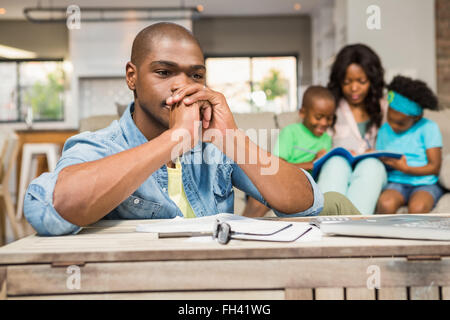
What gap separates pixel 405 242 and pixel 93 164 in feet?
1.62

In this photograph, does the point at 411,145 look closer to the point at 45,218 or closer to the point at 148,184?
the point at 148,184

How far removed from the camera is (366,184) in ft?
6.16

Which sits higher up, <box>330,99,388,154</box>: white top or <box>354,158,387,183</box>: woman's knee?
<box>330,99,388,154</box>: white top

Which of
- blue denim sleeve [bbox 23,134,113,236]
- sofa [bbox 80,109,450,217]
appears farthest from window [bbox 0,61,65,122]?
blue denim sleeve [bbox 23,134,113,236]

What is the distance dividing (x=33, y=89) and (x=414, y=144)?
716 centimetres

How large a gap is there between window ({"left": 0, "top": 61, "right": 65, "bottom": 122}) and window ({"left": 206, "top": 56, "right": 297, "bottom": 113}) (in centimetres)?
260

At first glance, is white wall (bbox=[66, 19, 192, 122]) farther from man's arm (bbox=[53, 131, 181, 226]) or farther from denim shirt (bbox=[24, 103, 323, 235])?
man's arm (bbox=[53, 131, 181, 226])

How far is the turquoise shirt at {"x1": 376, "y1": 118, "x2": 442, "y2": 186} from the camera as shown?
2.15 meters

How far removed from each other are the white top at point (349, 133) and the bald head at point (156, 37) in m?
1.55

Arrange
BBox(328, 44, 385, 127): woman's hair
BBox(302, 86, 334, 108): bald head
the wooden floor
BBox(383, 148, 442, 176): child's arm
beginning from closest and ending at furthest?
1. BBox(383, 148, 442, 176): child's arm
2. BBox(302, 86, 334, 108): bald head
3. BBox(328, 44, 385, 127): woman's hair
4. the wooden floor

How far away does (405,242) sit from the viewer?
0.64 meters

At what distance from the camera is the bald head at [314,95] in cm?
232

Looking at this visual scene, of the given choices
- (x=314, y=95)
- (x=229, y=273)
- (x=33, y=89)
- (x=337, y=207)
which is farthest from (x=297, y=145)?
(x=33, y=89)

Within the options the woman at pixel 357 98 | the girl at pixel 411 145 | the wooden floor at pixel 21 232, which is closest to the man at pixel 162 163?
the girl at pixel 411 145
